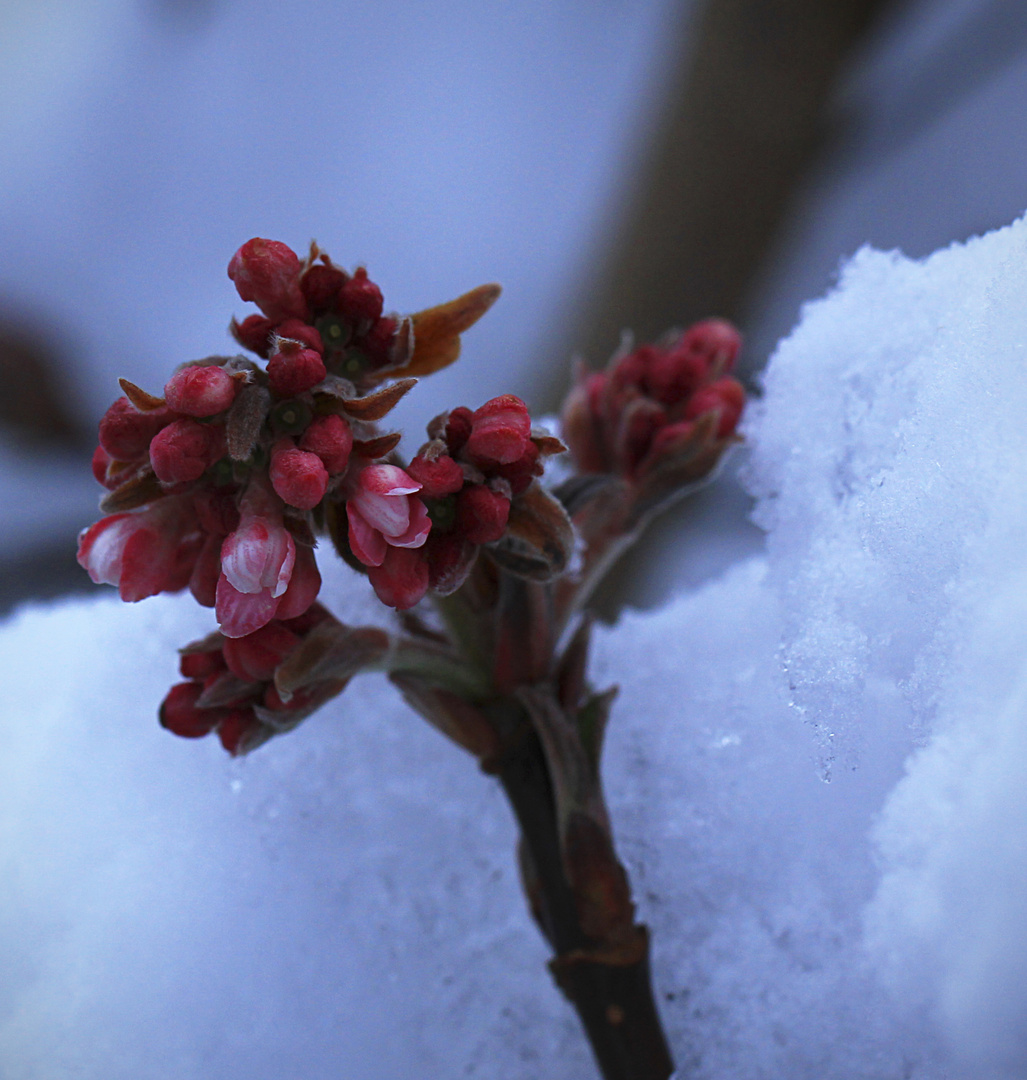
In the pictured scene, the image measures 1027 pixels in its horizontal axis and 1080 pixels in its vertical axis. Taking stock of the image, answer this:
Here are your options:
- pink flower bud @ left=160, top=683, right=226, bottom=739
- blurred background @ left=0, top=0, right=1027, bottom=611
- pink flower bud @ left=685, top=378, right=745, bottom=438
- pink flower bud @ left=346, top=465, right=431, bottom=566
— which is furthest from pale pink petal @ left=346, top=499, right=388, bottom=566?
blurred background @ left=0, top=0, right=1027, bottom=611

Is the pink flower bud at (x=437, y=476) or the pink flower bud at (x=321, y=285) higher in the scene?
the pink flower bud at (x=321, y=285)

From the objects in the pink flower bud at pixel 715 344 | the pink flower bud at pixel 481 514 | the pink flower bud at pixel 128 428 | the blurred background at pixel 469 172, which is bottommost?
the pink flower bud at pixel 481 514

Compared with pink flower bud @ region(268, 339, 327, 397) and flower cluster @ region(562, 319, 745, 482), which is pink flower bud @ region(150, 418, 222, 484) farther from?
flower cluster @ region(562, 319, 745, 482)

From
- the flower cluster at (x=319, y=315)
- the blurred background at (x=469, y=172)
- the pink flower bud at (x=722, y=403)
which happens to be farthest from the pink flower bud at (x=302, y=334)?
the blurred background at (x=469, y=172)

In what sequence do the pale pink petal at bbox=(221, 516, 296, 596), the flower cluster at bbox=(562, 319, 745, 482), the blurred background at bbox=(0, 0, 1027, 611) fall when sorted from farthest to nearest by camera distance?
the blurred background at bbox=(0, 0, 1027, 611) < the flower cluster at bbox=(562, 319, 745, 482) < the pale pink petal at bbox=(221, 516, 296, 596)

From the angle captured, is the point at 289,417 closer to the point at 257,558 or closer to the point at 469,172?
the point at 257,558

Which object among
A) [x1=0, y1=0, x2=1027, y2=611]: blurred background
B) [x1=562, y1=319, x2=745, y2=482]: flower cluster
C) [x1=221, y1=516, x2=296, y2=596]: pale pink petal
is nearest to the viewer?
[x1=221, y1=516, x2=296, y2=596]: pale pink petal

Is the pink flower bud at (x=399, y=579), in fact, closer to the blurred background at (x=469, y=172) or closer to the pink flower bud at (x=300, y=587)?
the pink flower bud at (x=300, y=587)

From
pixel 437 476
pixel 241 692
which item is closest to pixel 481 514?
pixel 437 476
